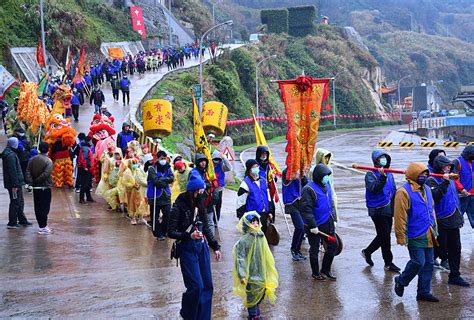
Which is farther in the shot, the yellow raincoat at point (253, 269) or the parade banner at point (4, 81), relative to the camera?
the parade banner at point (4, 81)

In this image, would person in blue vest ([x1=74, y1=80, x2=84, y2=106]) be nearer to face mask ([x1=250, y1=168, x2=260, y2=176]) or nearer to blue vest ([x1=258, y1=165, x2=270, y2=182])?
blue vest ([x1=258, y1=165, x2=270, y2=182])

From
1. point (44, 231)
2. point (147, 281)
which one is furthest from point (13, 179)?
point (147, 281)

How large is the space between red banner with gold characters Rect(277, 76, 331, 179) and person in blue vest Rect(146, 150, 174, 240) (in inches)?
83.0

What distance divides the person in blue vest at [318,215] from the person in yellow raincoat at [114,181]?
6.42 meters

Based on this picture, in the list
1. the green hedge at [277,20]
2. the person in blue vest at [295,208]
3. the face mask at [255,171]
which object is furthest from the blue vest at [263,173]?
the green hedge at [277,20]

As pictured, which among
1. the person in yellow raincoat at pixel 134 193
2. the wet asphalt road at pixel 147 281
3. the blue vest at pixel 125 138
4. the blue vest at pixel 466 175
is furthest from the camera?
the blue vest at pixel 125 138

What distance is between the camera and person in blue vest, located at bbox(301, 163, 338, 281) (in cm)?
1014

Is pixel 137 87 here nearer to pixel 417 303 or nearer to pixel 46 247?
pixel 46 247

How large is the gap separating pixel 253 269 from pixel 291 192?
374 cm

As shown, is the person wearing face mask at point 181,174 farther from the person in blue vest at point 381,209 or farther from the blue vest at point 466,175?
the blue vest at point 466,175

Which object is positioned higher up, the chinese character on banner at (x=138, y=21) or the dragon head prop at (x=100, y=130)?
the chinese character on banner at (x=138, y=21)

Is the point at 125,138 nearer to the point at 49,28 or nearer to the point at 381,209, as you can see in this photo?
the point at 381,209

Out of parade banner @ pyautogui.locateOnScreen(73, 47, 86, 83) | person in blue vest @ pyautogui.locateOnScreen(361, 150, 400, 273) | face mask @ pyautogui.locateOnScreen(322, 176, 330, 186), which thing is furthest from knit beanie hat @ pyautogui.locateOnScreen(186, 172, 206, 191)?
parade banner @ pyautogui.locateOnScreen(73, 47, 86, 83)

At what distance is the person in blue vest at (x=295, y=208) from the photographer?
11633 millimetres
